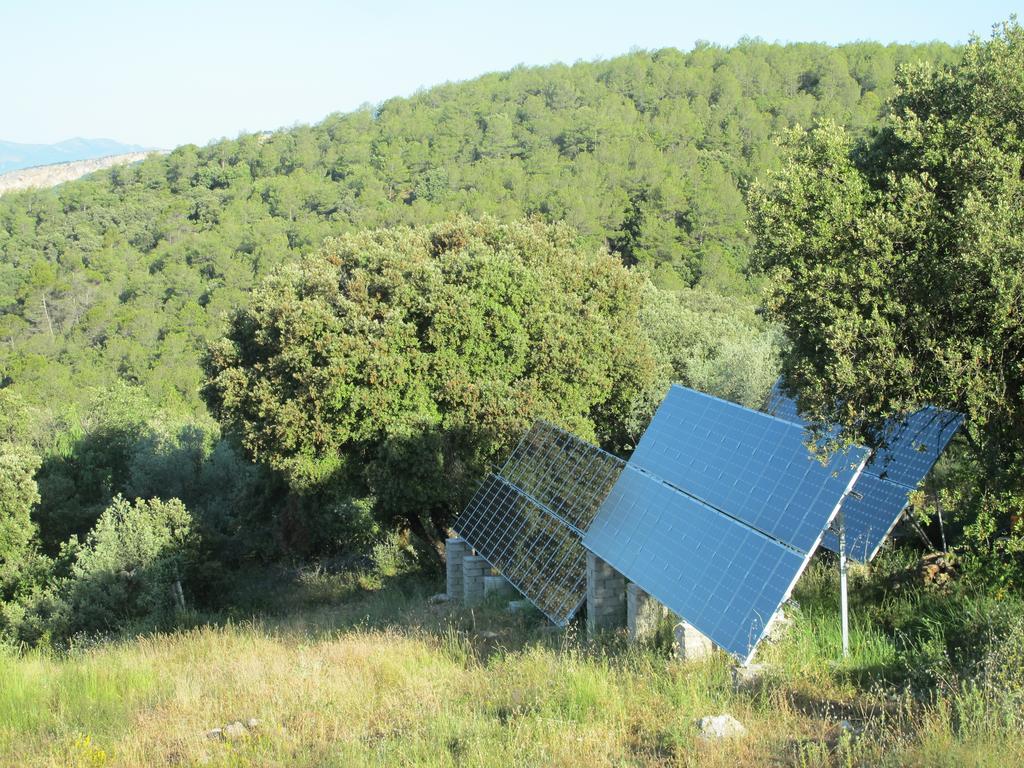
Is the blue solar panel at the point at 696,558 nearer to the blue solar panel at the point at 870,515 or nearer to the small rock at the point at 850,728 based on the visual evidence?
the small rock at the point at 850,728

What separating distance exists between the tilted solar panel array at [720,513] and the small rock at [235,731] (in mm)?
4634

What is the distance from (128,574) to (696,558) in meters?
13.4

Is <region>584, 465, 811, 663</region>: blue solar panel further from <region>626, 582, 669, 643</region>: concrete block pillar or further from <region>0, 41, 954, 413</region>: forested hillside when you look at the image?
<region>0, 41, 954, 413</region>: forested hillside

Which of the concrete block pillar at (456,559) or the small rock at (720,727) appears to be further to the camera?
the concrete block pillar at (456,559)

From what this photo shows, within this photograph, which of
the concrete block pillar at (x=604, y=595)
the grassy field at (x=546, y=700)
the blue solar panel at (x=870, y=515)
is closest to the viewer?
the grassy field at (x=546, y=700)

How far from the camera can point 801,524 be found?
30.6ft

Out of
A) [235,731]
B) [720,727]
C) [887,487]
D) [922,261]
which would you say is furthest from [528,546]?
[922,261]

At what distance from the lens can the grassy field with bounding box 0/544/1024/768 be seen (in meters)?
6.18

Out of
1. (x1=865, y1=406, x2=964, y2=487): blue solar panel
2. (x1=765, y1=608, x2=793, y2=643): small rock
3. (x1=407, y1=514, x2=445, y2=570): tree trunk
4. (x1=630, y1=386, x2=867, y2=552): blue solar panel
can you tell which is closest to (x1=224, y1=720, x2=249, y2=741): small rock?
(x1=765, y1=608, x2=793, y2=643): small rock

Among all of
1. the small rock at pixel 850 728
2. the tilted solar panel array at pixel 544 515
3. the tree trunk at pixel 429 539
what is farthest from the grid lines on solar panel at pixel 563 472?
the small rock at pixel 850 728

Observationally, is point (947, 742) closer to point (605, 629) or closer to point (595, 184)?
point (605, 629)

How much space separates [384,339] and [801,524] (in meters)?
10.5

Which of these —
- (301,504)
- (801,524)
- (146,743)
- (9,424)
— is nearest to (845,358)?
(801,524)

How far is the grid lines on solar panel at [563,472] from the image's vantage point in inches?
536
